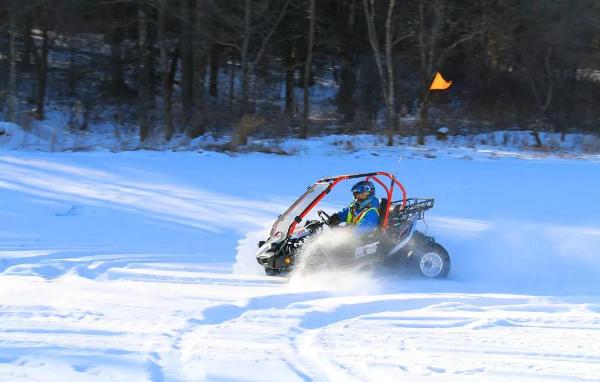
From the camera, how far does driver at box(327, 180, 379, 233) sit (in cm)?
850

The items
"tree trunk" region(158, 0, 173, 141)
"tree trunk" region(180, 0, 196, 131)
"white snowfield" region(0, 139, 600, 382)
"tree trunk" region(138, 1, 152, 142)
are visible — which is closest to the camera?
"white snowfield" region(0, 139, 600, 382)

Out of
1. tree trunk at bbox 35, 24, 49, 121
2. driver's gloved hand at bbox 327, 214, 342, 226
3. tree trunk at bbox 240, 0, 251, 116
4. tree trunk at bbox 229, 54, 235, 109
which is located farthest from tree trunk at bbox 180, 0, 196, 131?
driver's gloved hand at bbox 327, 214, 342, 226

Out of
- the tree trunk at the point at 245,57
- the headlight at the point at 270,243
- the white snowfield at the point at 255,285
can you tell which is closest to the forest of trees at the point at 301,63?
the tree trunk at the point at 245,57

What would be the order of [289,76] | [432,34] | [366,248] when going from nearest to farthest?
[366,248], [432,34], [289,76]

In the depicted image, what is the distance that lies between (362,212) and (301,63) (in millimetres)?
18040

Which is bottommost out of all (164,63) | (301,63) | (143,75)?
(143,75)

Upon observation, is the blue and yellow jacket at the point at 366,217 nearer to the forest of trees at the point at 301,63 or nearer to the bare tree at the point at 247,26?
the forest of trees at the point at 301,63

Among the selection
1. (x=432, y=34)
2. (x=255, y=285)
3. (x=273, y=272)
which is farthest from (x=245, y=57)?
(x=255, y=285)

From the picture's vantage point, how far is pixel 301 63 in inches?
1016

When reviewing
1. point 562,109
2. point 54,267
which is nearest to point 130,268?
point 54,267

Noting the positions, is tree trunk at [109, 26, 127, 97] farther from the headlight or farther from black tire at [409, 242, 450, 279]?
black tire at [409, 242, 450, 279]

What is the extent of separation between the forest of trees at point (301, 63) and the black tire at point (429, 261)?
11.9 metres

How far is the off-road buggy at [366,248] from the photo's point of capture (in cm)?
830

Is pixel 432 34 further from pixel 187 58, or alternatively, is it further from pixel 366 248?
pixel 366 248
